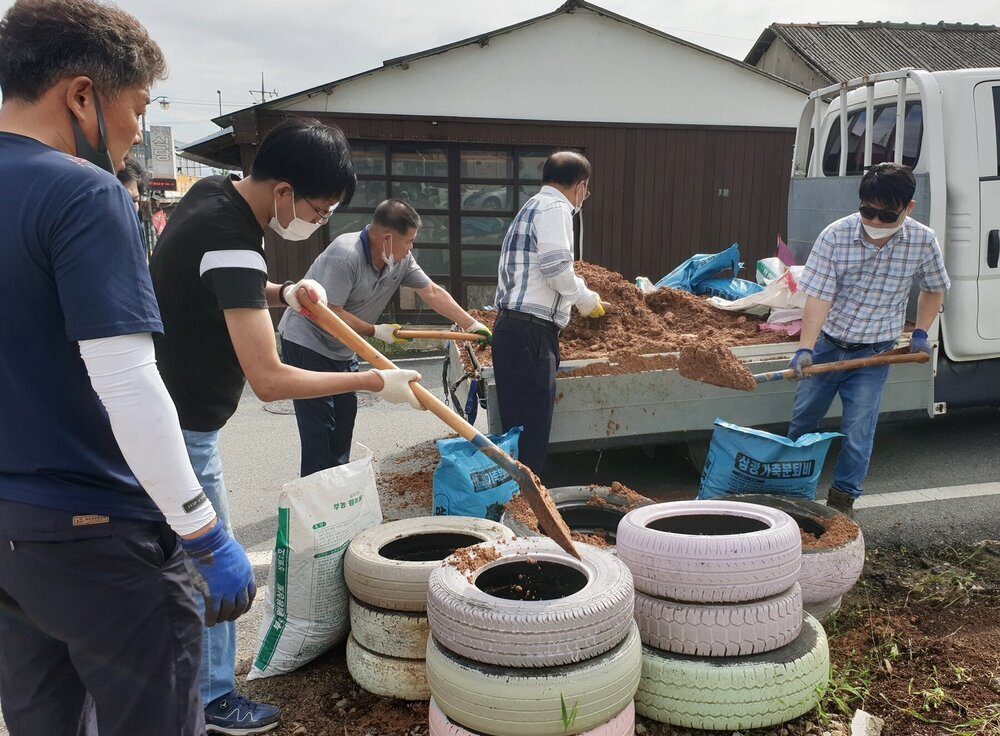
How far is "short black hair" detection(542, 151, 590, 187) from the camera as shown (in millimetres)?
3941

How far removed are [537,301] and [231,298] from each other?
2053mm

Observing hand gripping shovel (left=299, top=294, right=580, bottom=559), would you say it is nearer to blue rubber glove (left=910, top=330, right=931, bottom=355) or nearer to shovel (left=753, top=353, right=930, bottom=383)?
shovel (left=753, top=353, right=930, bottom=383)

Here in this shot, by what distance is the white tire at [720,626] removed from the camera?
2.44 metres

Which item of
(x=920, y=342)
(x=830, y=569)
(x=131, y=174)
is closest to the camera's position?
(x=830, y=569)

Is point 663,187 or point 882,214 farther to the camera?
point 663,187

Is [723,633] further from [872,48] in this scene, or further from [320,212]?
[872,48]

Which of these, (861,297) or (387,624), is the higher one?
(861,297)

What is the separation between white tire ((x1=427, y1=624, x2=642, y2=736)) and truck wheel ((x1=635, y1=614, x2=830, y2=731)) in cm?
35

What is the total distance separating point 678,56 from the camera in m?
11.4

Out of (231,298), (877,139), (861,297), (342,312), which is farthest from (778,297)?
(231,298)

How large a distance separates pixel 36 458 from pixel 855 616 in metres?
3.07

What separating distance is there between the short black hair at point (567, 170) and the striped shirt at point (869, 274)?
55.6 inches

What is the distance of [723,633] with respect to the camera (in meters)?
2.44

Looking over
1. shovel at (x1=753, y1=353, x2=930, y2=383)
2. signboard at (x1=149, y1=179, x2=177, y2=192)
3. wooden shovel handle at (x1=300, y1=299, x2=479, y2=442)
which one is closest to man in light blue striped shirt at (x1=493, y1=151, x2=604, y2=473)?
shovel at (x1=753, y1=353, x2=930, y2=383)
